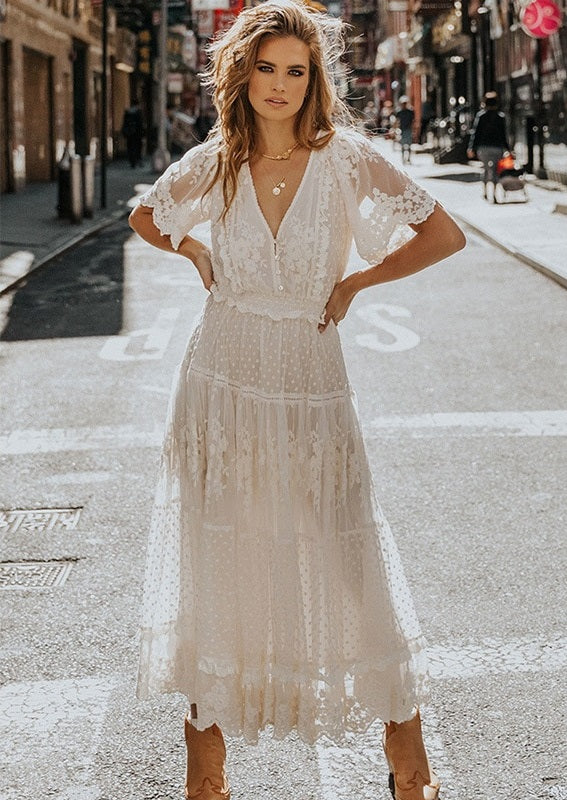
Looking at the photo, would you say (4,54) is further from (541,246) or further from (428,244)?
(428,244)

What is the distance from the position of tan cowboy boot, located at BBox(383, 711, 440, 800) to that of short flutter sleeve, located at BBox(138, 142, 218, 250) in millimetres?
1314

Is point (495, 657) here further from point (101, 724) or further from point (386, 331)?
point (386, 331)

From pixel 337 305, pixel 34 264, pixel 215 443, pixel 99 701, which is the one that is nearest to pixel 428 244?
pixel 337 305

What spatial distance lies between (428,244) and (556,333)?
788 centimetres

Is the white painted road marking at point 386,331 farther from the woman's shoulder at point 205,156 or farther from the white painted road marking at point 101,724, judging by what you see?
the woman's shoulder at point 205,156

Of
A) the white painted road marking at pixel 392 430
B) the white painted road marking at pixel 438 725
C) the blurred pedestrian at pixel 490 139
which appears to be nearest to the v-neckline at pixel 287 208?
the white painted road marking at pixel 438 725

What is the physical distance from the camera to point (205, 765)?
3.09 m

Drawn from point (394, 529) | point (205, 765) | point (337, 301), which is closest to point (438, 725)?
point (205, 765)

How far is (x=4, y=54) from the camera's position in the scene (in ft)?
93.5

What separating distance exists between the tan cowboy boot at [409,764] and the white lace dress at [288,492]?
7 cm

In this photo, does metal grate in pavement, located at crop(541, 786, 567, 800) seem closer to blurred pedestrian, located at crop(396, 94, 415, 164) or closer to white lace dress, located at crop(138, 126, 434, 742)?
white lace dress, located at crop(138, 126, 434, 742)

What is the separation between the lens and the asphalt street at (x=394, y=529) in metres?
3.36

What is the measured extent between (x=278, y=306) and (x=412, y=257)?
1.14 ft

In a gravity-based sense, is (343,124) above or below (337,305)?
above
